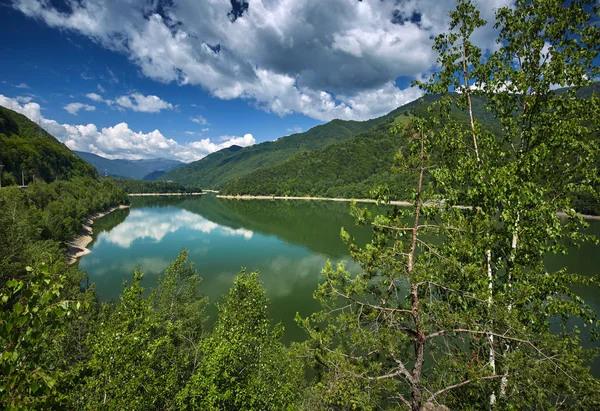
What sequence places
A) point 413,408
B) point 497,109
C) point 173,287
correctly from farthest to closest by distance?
1. point 173,287
2. point 497,109
3. point 413,408

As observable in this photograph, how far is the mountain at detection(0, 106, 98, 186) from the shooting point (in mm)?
86688

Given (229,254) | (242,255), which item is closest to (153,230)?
(229,254)

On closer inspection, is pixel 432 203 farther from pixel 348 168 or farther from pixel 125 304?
pixel 348 168

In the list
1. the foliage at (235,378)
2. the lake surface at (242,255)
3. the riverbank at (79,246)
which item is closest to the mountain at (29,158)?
the lake surface at (242,255)

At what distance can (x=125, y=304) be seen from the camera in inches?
392

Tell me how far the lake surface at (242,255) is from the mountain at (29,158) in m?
33.3

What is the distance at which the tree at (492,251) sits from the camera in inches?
199

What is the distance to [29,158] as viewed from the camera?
9444 centimetres

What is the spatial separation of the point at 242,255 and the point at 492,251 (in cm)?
4474

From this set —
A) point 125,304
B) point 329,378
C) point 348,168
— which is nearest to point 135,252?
point 125,304

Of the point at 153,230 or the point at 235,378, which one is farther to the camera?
the point at 153,230

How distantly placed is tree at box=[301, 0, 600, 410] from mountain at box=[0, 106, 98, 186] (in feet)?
338

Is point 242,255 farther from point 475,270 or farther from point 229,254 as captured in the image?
point 475,270

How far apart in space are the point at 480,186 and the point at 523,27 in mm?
3844
